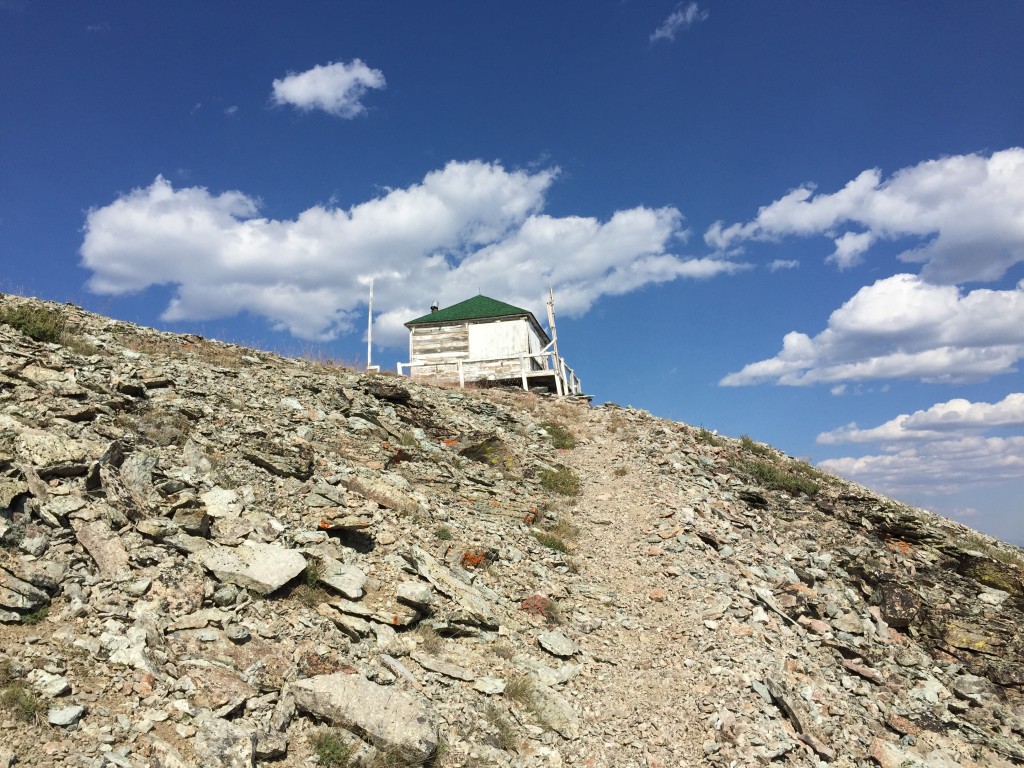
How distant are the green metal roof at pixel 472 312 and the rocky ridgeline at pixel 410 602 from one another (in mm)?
17875

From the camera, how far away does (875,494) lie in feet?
74.8

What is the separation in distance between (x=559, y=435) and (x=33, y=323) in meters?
17.2

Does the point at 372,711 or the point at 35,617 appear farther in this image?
the point at 372,711

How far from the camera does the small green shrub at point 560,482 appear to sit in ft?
61.0

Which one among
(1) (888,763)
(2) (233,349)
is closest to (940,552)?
(1) (888,763)

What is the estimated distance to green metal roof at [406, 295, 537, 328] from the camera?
36.3 meters

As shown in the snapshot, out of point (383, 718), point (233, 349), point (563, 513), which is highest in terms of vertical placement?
point (233, 349)

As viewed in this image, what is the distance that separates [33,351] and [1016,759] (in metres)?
21.2

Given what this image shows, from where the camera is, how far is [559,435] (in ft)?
79.7

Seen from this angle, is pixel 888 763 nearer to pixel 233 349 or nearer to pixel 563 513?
pixel 563 513

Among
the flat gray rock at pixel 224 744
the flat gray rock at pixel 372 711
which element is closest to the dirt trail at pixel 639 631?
the flat gray rock at pixel 372 711

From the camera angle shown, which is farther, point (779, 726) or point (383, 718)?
point (779, 726)

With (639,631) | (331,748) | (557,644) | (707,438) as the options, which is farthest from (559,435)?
(331,748)

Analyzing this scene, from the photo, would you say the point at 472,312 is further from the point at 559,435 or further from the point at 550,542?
the point at 550,542
